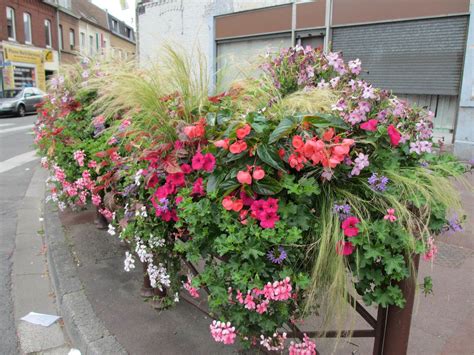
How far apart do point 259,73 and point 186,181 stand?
1.25 meters

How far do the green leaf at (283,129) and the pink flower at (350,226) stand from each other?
1.42 feet

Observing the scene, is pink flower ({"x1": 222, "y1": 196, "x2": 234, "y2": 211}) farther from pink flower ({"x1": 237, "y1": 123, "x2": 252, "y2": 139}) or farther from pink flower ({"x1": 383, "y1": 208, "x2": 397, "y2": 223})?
pink flower ({"x1": 383, "y1": 208, "x2": 397, "y2": 223})

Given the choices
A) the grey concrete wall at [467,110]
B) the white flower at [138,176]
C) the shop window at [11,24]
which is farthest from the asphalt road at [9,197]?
the shop window at [11,24]

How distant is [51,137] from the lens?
13.6 feet

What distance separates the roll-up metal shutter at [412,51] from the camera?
7426 millimetres

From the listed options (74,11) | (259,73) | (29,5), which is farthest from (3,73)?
(259,73)

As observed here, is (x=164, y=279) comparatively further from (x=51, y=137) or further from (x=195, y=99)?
(x=51, y=137)

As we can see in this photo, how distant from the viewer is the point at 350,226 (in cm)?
163

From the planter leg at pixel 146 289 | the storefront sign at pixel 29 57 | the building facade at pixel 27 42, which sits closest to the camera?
the planter leg at pixel 146 289

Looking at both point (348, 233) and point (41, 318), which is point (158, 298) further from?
point (348, 233)

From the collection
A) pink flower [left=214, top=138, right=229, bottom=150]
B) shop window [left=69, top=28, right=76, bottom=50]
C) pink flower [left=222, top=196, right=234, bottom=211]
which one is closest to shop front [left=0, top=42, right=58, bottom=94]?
shop window [left=69, top=28, right=76, bottom=50]

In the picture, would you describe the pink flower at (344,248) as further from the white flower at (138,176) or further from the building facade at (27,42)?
the building facade at (27,42)

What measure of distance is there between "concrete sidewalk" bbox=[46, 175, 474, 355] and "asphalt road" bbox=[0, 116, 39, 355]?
592 mm

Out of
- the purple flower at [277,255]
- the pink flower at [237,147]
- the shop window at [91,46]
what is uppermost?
the shop window at [91,46]
